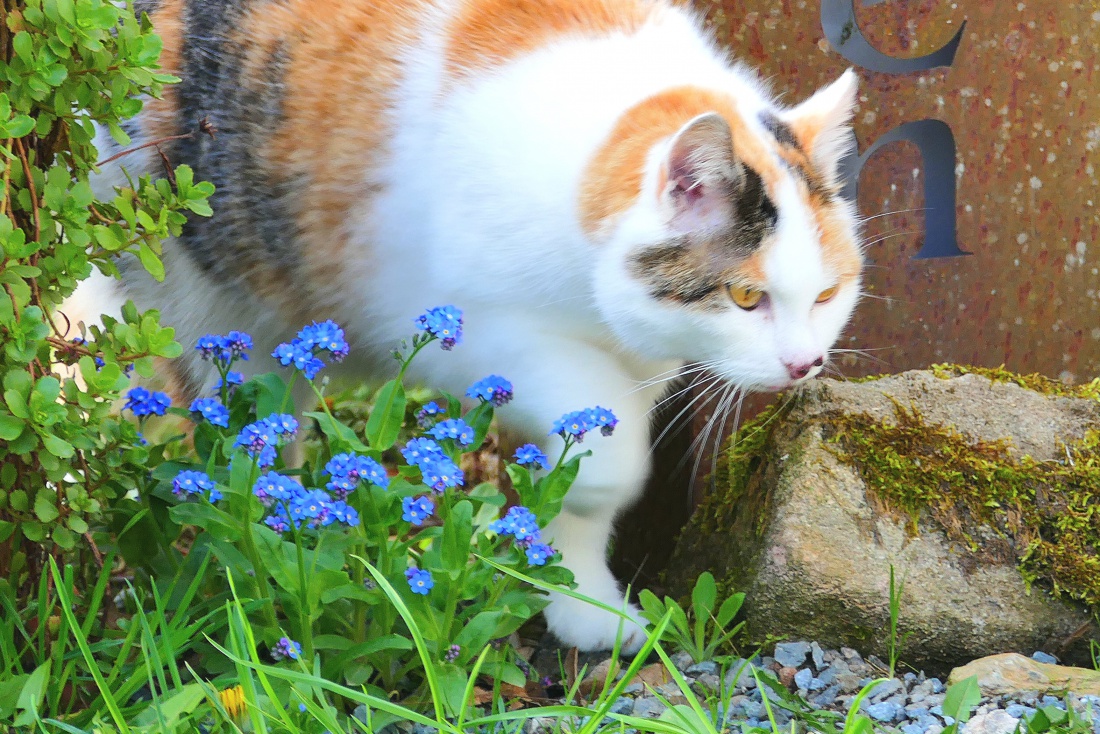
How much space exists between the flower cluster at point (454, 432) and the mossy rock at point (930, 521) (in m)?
0.76

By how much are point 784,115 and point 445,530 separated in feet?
3.79

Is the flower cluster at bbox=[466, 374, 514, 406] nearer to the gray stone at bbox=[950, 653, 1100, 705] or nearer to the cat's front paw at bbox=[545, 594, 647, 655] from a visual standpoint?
the cat's front paw at bbox=[545, 594, 647, 655]

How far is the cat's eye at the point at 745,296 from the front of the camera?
1926 millimetres

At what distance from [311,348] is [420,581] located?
16.4 inches

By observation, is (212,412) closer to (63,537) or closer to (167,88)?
(63,537)

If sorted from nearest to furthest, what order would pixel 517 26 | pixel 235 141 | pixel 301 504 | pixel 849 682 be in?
pixel 301 504, pixel 849 682, pixel 517 26, pixel 235 141

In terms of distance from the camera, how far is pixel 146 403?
173 cm

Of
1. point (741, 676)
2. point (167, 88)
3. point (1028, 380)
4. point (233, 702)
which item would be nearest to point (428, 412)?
point (233, 702)

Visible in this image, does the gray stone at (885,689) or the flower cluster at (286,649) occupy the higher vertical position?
the flower cluster at (286,649)

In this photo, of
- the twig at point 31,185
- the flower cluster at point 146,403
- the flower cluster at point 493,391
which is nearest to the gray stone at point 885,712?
the flower cluster at point 493,391

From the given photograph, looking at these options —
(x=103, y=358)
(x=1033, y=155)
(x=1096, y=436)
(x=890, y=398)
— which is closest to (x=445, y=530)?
(x=103, y=358)

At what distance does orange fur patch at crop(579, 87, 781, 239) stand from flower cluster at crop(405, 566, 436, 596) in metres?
0.74

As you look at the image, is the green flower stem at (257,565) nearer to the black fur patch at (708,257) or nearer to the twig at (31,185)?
the twig at (31,185)

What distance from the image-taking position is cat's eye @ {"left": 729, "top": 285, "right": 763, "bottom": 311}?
1.93 meters
